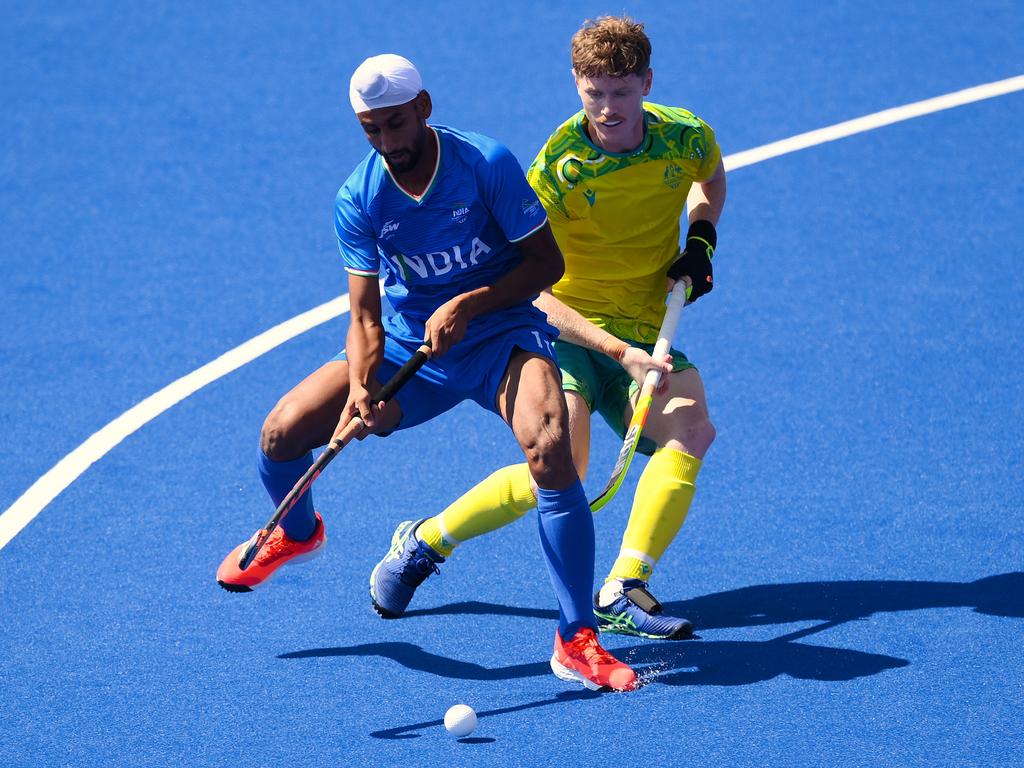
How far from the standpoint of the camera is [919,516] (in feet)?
19.9

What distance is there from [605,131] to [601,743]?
6.89 feet

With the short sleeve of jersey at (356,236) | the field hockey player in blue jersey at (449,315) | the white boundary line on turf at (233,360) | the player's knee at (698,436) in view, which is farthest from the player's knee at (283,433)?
the white boundary line on turf at (233,360)

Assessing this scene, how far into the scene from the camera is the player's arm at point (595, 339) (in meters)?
5.39

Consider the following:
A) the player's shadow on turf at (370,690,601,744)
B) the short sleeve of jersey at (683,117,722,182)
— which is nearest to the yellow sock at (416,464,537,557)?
the player's shadow on turf at (370,690,601,744)

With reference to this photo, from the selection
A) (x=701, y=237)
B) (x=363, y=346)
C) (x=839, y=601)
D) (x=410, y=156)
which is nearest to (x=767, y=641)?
(x=839, y=601)

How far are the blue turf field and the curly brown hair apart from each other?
6.18ft

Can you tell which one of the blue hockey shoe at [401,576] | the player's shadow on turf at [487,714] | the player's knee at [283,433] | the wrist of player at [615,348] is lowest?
the player's shadow on turf at [487,714]

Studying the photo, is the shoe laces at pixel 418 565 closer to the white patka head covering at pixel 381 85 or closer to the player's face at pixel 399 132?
the player's face at pixel 399 132

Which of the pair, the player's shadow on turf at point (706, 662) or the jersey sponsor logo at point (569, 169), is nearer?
the player's shadow on turf at point (706, 662)

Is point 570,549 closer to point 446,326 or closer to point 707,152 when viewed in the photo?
point 446,326

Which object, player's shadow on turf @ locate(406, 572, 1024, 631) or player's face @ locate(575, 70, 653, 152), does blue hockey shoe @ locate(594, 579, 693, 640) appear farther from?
player's face @ locate(575, 70, 653, 152)

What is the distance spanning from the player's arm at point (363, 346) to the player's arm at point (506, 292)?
0.21m

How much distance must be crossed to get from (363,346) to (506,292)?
51 cm

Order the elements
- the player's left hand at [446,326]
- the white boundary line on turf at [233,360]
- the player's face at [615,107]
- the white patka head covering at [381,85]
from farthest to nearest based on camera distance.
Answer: the white boundary line on turf at [233,360] → the player's face at [615,107] → the player's left hand at [446,326] → the white patka head covering at [381,85]
